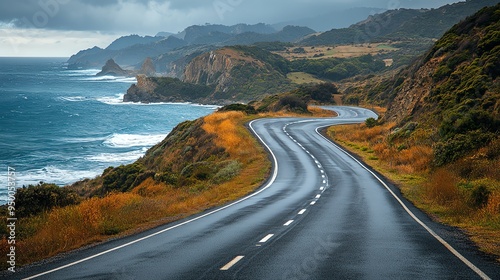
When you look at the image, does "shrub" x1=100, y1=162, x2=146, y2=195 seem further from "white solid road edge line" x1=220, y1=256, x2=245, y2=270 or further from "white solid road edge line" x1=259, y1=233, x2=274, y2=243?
"white solid road edge line" x1=220, y1=256, x2=245, y2=270

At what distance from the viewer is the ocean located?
5181cm

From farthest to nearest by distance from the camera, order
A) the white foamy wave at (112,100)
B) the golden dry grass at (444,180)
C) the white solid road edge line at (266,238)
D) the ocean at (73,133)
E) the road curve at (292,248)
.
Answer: the white foamy wave at (112,100), the ocean at (73,133), the golden dry grass at (444,180), the white solid road edge line at (266,238), the road curve at (292,248)

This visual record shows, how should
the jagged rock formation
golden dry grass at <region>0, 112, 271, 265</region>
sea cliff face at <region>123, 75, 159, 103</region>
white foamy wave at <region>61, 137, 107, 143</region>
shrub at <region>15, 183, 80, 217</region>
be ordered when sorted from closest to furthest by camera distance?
golden dry grass at <region>0, 112, 271, 265</region>
shrub at <region>15, 183, 80, 217</region>
white foamy wave at <region>61, 137, 107, 143</region>
sea cliff face at <region>123, 75, 159, 103</region>
the jagged rock formation

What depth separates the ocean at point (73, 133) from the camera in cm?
5181

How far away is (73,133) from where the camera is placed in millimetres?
80938

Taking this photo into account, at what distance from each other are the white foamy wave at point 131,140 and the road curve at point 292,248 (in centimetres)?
5353

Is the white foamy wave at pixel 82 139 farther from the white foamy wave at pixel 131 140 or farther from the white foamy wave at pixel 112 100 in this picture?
the white foamy wave at pixel 112 100

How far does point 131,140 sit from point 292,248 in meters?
68.2

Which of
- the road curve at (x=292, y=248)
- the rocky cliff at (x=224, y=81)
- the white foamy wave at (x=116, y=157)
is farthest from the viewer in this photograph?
the rocky cliff at (x=224, y=81)

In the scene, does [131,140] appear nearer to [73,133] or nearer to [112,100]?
[73,133]

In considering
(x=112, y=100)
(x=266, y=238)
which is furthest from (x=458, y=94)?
(x=112, y=100)

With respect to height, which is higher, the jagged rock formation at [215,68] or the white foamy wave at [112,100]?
the jagged rock formation at [215,68]

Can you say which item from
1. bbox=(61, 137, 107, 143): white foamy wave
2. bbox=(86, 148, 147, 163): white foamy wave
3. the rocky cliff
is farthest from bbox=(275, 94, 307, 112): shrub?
the rocky cliff

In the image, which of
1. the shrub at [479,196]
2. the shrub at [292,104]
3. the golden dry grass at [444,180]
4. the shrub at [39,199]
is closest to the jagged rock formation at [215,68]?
the shrub at [292,104]
